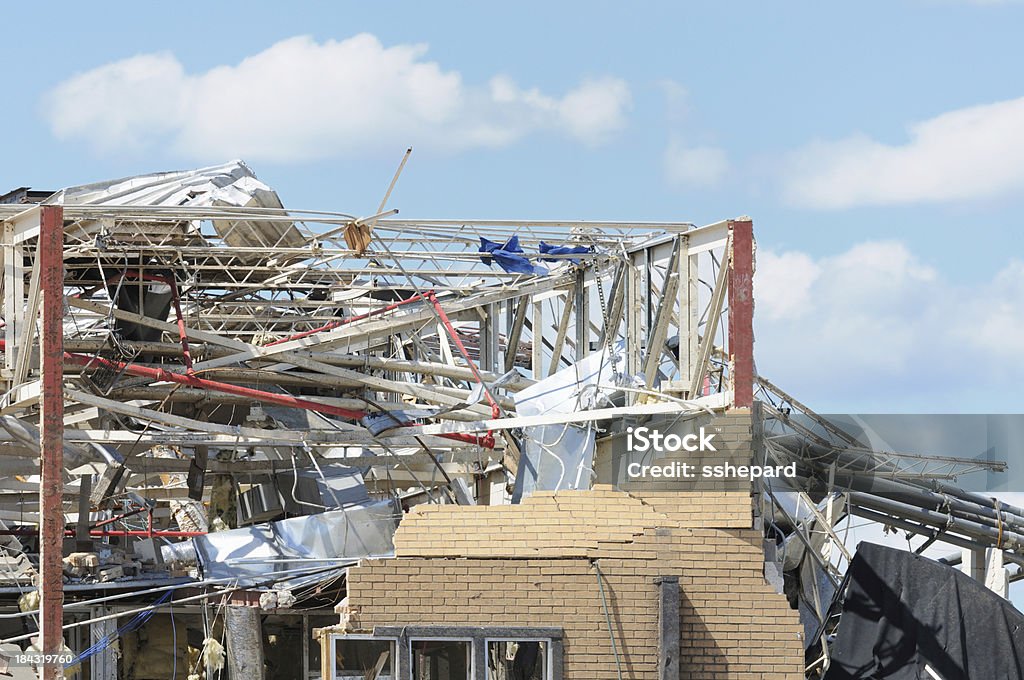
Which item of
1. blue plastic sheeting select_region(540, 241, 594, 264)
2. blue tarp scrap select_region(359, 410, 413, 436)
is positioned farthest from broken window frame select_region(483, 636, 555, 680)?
blue plastic sheeting select_region(540, 241, 594, 264)

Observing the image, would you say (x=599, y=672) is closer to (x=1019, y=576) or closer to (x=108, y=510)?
(x=108, y=510)

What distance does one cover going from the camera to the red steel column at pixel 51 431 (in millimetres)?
18594

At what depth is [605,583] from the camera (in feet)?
59.4

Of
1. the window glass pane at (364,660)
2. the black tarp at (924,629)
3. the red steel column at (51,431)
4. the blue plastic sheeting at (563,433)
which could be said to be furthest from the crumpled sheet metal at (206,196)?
the black tarp at (924,629)

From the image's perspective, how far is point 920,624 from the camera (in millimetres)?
20094

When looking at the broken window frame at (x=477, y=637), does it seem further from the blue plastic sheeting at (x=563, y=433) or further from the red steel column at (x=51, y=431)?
the red steel column at (x=51, y=431)

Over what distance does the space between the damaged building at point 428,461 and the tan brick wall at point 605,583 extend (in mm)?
32

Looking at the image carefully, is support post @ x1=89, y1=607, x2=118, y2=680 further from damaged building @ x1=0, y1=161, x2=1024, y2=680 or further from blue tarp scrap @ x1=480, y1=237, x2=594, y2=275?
blue tarp scrap @ x1=480, y1=237, x2=594, y2=275

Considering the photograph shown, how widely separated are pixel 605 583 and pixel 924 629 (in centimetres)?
489

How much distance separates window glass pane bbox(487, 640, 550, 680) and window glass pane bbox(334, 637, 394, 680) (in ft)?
4.40

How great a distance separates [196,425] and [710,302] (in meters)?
7.75

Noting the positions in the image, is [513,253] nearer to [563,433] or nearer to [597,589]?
[563,433]

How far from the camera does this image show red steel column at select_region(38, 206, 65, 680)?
18.6 metres

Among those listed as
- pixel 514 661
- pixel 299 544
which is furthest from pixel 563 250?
pixel 299 544
